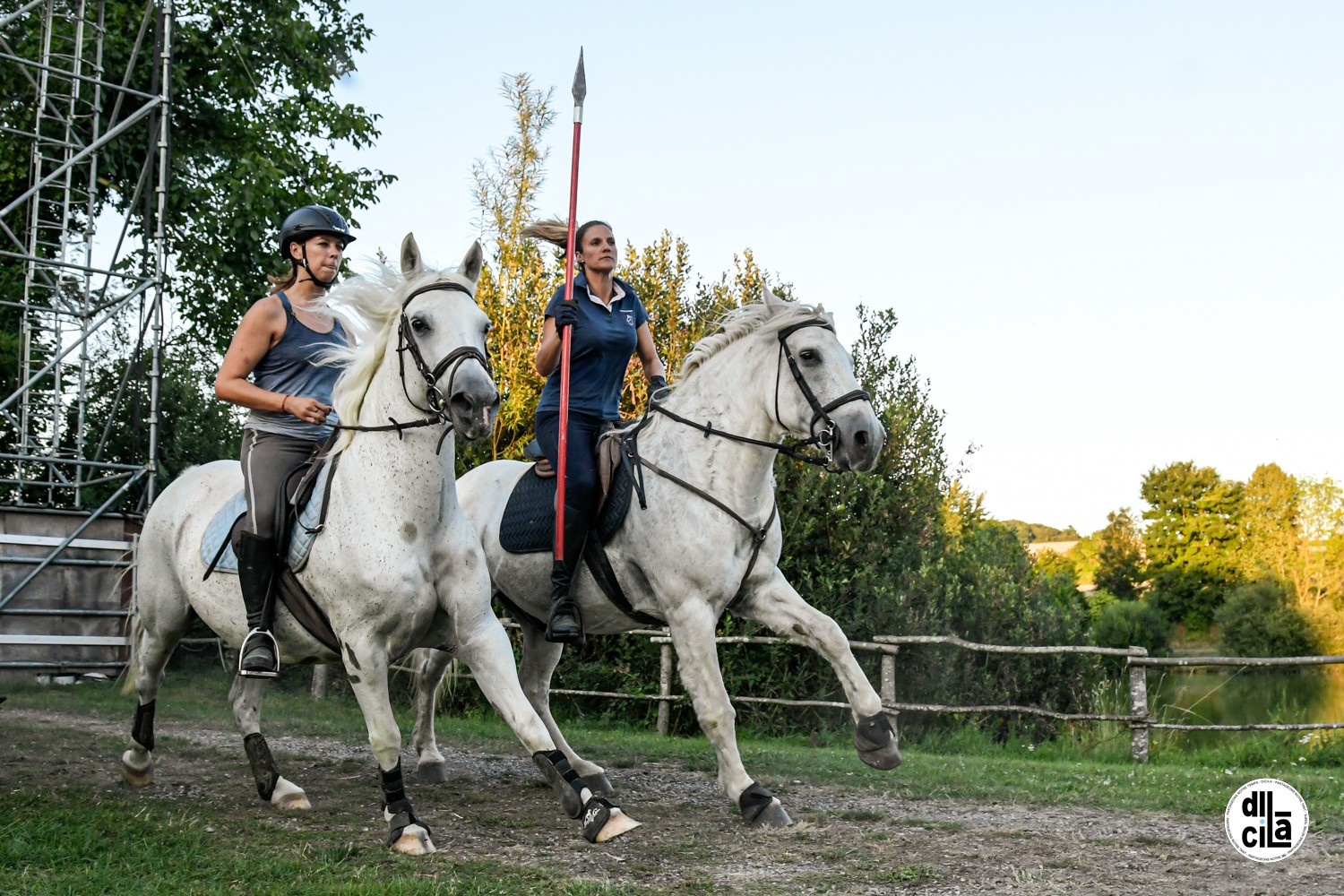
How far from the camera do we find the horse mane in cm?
510

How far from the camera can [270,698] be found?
13914mm

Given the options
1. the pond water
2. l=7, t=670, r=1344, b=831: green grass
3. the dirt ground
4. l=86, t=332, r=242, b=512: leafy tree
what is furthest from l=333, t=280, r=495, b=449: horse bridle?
l=86, t=332, r=242, b=512: leafy tree

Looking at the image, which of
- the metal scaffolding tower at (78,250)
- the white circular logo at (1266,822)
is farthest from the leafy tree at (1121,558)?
the white circular logo at (1266,822)

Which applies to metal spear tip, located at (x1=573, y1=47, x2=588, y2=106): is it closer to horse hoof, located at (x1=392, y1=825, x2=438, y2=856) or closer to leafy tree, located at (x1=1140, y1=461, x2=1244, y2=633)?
horse hoof, located at (x1=392, y1=825, x2=438, y2=856)

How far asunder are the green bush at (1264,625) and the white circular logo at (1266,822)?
3058 centimetres

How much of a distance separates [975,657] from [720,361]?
8.10 meters

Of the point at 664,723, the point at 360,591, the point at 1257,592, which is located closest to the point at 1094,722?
the point at 664,723

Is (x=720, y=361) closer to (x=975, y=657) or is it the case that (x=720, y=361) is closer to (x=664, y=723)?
(x=664, y=723)

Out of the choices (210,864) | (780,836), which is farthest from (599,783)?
(210,864)

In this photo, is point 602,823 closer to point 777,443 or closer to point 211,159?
point 777,443

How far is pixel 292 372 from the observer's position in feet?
18.2

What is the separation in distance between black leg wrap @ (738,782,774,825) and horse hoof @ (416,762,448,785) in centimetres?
214

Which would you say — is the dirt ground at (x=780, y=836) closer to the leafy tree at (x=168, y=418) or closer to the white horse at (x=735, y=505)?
the white horse at (x=735, y=505)

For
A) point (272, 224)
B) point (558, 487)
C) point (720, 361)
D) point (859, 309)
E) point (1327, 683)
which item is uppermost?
point (272, 224)
